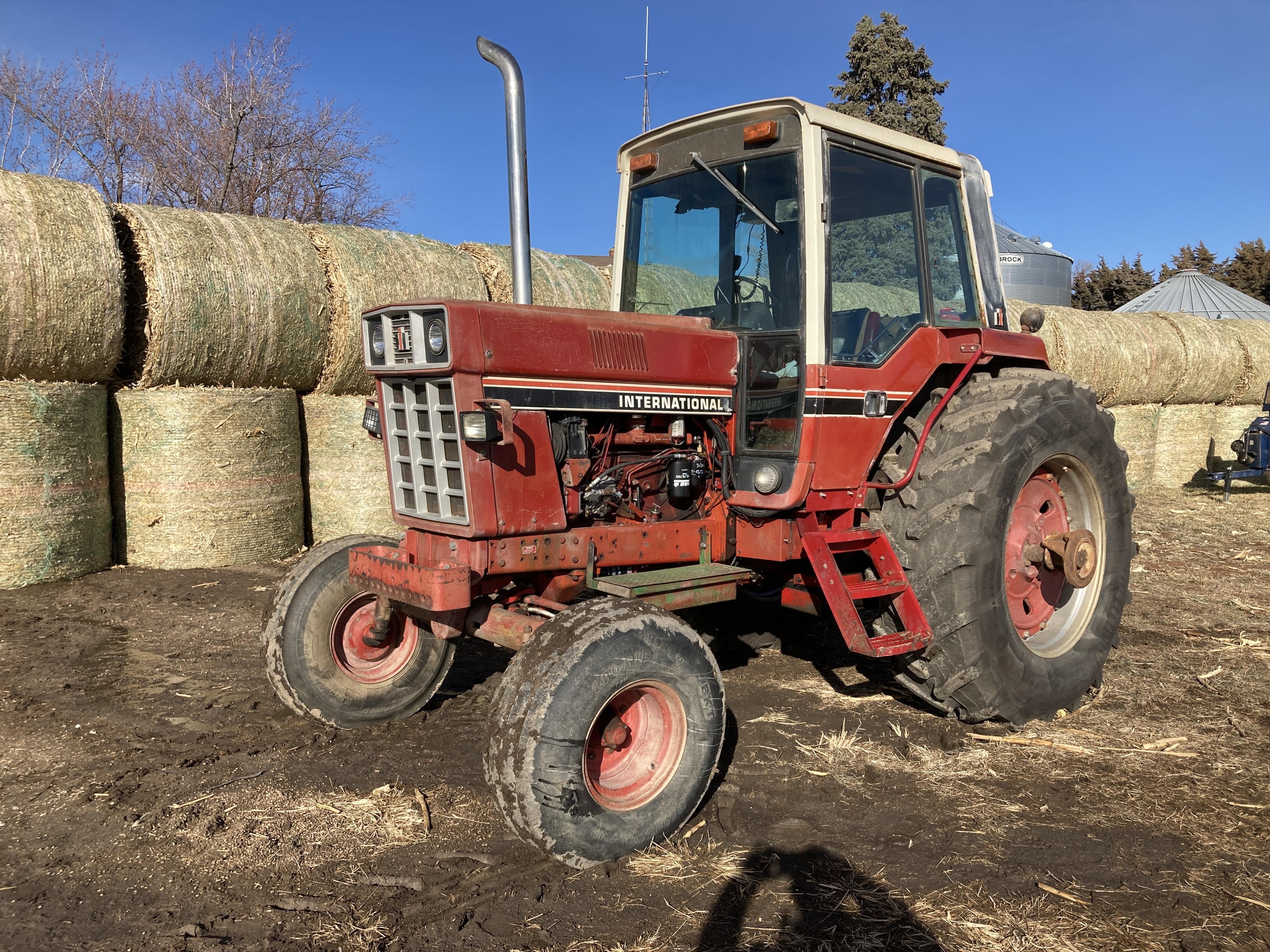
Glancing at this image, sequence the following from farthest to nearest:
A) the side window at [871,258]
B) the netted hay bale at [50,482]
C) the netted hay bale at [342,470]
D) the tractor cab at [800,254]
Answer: the netted hay bale at [342,470]
the netted hay bale at [50,482]
the side window at [871,258]
the tractor cab at [800,254]

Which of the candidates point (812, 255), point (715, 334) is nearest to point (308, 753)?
point (715, 334)

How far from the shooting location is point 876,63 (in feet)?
83.6

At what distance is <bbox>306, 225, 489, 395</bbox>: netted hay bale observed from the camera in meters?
8.06

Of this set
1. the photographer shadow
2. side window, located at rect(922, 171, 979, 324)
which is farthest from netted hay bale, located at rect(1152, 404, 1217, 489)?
the photographer shadow

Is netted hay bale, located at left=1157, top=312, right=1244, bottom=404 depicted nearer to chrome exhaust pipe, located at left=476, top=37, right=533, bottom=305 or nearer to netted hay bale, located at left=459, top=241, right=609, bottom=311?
netted hay bale, located at left=459, top=241, right=609, bottom=311

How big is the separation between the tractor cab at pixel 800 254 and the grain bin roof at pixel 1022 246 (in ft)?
85.7

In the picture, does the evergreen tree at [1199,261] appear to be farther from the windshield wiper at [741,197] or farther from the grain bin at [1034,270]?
the windshield wiper at [741,197]

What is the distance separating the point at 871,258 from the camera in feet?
14.2

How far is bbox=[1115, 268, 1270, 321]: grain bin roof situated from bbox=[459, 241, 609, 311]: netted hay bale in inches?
961

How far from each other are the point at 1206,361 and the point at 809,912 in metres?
14.2

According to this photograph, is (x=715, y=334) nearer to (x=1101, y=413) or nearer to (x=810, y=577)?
(x=810, y=577)

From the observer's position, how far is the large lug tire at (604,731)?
117 inches

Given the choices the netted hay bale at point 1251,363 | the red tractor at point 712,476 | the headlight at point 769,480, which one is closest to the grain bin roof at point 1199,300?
the netted hay bale at point 1251,363

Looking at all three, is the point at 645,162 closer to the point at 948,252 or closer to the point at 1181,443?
the point at 948,252
